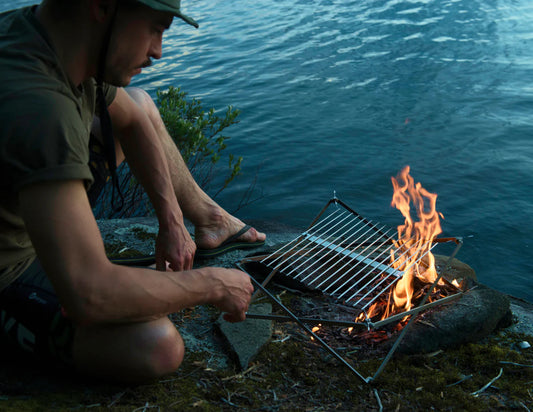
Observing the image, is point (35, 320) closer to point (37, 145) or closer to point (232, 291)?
point (232, 291)

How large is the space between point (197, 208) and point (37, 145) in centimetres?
227

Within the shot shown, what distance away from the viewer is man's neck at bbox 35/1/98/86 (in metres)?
1.79

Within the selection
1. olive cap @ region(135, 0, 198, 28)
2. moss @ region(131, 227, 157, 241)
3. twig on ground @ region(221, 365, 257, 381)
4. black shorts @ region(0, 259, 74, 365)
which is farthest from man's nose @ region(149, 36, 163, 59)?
moss @ region(131, 227, 157, 241)

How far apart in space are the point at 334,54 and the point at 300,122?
339 centimetres

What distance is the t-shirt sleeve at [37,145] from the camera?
1.52m

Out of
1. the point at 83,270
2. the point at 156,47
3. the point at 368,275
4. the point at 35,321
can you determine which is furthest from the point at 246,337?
the point at 156,47

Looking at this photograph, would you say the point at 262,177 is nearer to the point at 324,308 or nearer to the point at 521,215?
the point at 521,215

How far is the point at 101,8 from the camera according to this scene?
1726 millimetres

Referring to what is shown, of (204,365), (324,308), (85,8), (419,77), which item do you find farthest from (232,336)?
(419,77)

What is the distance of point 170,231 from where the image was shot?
2740 mm

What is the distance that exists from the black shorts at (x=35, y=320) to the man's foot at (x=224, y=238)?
63.9 inches

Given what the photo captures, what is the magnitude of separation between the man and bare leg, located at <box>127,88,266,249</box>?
3.23 feet

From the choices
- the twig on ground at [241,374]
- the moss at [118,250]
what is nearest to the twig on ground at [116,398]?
the twig on ground at [241,374]

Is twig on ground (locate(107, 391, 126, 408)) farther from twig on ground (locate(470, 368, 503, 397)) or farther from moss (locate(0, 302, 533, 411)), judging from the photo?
twig on ground (locate(470, 368, 503, 397))
